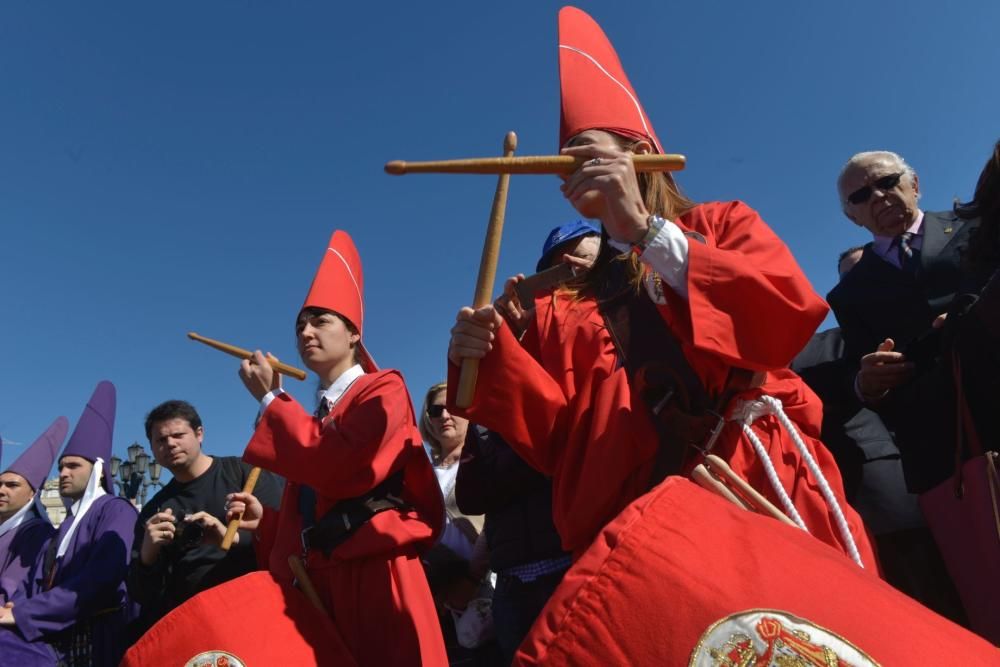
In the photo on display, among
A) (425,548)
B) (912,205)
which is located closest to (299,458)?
(425,548)

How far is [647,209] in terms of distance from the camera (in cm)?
192

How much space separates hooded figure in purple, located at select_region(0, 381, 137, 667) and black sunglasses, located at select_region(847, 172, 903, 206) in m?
4.51

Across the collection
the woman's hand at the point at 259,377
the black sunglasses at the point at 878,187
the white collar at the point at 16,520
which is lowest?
the white collar at the point at 16,520

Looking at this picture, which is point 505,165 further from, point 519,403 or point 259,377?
point 259,377

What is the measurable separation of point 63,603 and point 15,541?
5.53ft

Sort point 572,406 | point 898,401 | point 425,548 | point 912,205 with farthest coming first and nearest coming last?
point 912,205, point 425,548, point 898,401, point 572,406

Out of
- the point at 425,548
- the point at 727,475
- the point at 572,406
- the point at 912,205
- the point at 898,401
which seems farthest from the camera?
the point at 912,205

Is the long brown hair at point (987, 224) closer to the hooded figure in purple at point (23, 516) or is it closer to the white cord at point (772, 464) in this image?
the white cord at point (772, 464)

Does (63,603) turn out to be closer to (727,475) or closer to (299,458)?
(299,458)

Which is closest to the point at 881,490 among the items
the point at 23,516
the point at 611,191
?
the point at 611,191

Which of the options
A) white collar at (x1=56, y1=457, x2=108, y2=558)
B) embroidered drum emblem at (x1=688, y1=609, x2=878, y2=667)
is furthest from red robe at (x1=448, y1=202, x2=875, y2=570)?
white collar at (x1=56, y1=457, x2=108, y2=558)

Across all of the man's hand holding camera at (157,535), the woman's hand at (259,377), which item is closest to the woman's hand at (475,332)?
the woman's hand at (259,377)

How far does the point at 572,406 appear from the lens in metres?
1.82

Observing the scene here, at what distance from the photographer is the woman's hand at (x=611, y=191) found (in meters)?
1.57
